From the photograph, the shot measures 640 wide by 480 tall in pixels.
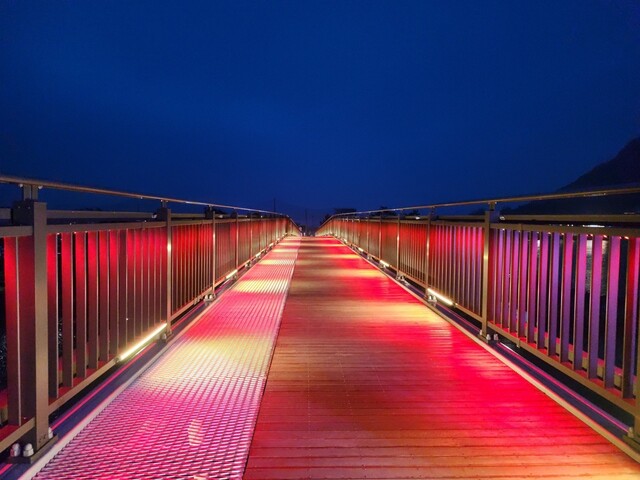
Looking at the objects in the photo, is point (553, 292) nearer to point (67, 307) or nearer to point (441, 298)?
point (441, 298)

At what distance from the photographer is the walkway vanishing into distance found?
265 cm

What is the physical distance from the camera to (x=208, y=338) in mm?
5207

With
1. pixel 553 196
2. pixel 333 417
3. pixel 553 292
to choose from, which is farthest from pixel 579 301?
pixel 333 417

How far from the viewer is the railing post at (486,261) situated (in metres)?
4.77

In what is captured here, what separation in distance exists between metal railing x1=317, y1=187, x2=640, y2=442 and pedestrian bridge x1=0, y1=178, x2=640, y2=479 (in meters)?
0.02

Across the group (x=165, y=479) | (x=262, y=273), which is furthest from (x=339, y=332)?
(x=262, y=273)

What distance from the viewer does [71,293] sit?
120 inches

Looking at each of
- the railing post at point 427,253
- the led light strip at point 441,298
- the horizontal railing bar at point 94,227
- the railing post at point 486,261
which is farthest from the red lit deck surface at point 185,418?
the railing post at point 427,253

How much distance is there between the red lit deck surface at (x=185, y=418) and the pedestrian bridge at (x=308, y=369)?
0.05ft

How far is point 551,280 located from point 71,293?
327cm

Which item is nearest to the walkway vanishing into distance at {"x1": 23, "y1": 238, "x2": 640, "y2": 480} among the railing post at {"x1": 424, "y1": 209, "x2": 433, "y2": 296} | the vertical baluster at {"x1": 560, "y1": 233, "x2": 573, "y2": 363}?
the vertical baluster at {"x1": 560, "y1": 233, "x2": 573, "y2": 363}

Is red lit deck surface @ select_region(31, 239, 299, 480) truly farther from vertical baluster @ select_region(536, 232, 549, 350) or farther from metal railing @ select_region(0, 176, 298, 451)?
vertical baluster @ select_region(536, 232, 549, 350)

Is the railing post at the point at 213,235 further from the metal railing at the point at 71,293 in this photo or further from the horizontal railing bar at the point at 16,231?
the horizontal railing bar at the point at 16,231

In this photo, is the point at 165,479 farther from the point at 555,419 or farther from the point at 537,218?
the point at 537,218
